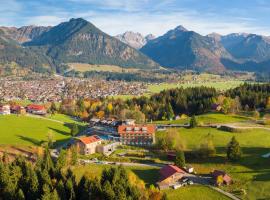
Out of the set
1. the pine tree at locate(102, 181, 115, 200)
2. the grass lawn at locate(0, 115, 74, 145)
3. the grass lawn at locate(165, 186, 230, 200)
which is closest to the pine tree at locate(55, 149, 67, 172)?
the pine tree at locate(102, 181, 115, 200)

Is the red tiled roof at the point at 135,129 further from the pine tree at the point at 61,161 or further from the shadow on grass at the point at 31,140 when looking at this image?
the pine tree at the point at 61,161

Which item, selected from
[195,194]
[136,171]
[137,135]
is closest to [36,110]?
[137,135]

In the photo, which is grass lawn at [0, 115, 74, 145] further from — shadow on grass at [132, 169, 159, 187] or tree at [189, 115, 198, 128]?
shadow on grass at [132, 169, 159, 187]

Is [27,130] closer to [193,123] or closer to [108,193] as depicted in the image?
[193,123]

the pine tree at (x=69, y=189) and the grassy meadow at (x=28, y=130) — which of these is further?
the grassy meadow at (x=28, y=130)

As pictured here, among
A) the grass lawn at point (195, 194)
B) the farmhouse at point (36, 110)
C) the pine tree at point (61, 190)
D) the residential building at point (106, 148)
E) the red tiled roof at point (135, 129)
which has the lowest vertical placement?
the grass lawn at point (195, 194)

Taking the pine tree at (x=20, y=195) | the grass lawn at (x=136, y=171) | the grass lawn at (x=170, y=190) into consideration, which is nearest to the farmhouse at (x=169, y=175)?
the grass lawn at (x=170, y=190)
